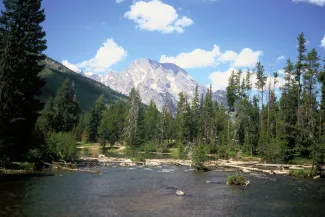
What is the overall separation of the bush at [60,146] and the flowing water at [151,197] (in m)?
8.82

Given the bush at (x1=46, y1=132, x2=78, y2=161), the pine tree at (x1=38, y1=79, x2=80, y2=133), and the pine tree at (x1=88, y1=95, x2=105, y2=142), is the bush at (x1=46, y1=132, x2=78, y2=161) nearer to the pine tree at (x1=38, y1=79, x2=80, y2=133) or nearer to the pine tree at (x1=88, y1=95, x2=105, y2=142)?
the pine tree at (x1=38, y1=79, x2=80, y2=133)

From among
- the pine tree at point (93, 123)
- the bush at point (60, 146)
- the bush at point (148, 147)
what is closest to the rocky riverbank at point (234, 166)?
the bush at point (60, 146)

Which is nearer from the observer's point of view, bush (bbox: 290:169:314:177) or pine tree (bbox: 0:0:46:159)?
pine tree (bbox: 0:0:46:159)

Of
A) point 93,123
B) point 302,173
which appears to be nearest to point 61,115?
point 93,123

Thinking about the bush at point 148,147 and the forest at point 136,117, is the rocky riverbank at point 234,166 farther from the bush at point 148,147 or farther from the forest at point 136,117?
the bush at point 148,147

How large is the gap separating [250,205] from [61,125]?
2259 inches

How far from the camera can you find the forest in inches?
1328

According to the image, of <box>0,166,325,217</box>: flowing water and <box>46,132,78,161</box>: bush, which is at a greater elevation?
<box>46,132,78,161</box>: bush

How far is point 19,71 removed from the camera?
1320 inches

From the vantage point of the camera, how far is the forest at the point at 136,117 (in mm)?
33719

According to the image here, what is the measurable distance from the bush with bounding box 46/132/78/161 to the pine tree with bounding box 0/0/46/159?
4.11m

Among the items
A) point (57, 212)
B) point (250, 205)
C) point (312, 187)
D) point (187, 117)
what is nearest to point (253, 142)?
point (187, 117)

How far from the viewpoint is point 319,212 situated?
20.7m

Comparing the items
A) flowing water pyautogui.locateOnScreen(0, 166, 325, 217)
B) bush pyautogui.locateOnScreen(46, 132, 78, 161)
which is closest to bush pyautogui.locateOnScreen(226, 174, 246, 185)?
flowing water pyautogui.locateOnScreen(0, 166, 325, 217)
